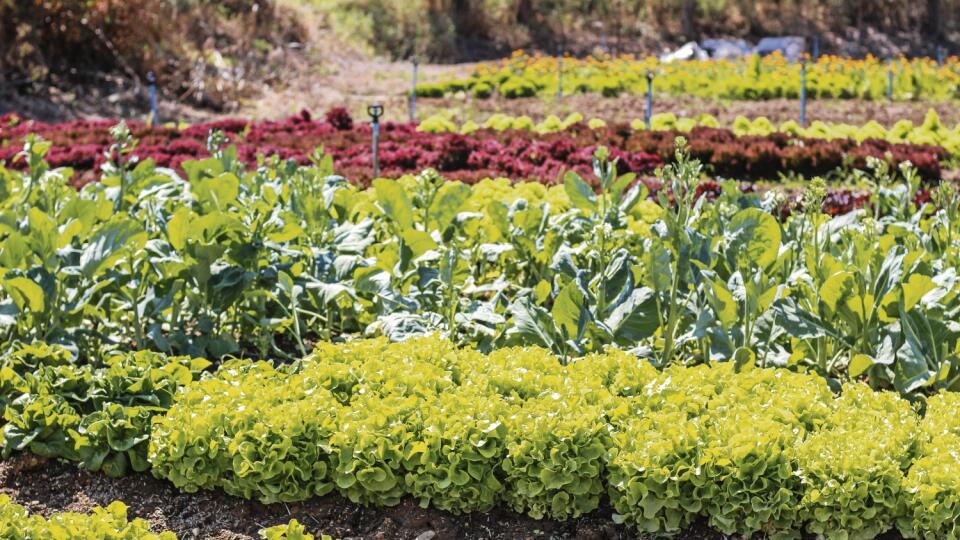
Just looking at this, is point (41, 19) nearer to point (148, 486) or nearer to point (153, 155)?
point (153, 155)

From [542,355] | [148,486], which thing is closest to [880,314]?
[542,355]

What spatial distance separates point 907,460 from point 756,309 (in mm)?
1147

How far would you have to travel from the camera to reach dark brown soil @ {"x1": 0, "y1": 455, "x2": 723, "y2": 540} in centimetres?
394

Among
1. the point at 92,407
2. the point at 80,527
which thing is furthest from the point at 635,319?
the point at 80,527

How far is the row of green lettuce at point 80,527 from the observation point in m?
3.05

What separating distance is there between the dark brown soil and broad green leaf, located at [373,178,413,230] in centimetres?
183

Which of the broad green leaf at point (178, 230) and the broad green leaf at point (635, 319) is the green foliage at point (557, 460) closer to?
the broad green leaf at point (635, 319)

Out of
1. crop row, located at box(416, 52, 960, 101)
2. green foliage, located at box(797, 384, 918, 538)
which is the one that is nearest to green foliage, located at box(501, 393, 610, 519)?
green foliage, located at box(797, 384, 918, 538)

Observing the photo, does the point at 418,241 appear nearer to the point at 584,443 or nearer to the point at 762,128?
the point at 584,443

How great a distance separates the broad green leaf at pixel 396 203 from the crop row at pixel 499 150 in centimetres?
295

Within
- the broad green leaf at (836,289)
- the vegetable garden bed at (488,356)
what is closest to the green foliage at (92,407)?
the vegetable garden bed at (488,356)

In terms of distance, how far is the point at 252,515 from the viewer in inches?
162

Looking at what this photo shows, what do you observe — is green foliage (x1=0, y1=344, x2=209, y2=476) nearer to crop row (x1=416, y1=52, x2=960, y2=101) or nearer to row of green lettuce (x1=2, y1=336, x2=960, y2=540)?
row of green lettuce (x1=2, y1=336, x2=960, y2=540)

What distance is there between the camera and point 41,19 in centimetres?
1658
